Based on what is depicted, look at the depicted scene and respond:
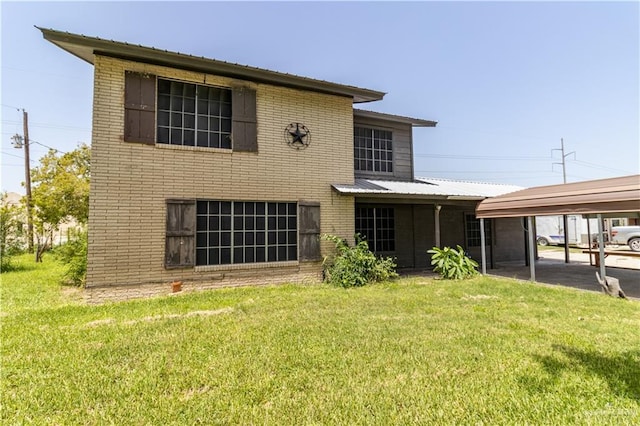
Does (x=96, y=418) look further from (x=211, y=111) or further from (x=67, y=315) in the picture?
(x=211, y=111)

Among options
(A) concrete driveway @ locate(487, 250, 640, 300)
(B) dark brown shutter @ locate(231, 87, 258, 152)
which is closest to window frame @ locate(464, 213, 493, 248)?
(A) concrete driveway @ locate(487, 250, 640, 300)

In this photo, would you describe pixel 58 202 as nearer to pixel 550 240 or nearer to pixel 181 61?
pixel 181 61

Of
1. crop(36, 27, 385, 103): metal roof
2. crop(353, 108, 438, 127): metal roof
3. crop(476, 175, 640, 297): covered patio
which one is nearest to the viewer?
crop(36, 27, 385, 103): metal roof

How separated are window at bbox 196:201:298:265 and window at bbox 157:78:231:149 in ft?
5.63

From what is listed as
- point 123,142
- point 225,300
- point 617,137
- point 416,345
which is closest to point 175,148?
point 123,142

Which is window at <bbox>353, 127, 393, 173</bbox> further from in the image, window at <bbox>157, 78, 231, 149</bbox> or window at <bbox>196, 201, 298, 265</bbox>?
window at <bbox>157, 78, 231, 149</bbox>

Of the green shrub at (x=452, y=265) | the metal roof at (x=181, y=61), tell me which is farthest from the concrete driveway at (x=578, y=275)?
the metal roof at (x=181, y=61)

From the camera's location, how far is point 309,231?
8.71 meters

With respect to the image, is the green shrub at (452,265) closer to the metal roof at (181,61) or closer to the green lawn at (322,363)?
the green lawn at (322,363)

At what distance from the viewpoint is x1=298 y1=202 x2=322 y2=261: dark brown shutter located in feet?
28.4

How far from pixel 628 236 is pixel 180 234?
1016 inches

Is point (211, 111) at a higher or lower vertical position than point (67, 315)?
higher

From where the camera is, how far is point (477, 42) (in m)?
11.4

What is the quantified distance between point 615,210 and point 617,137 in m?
15.5
